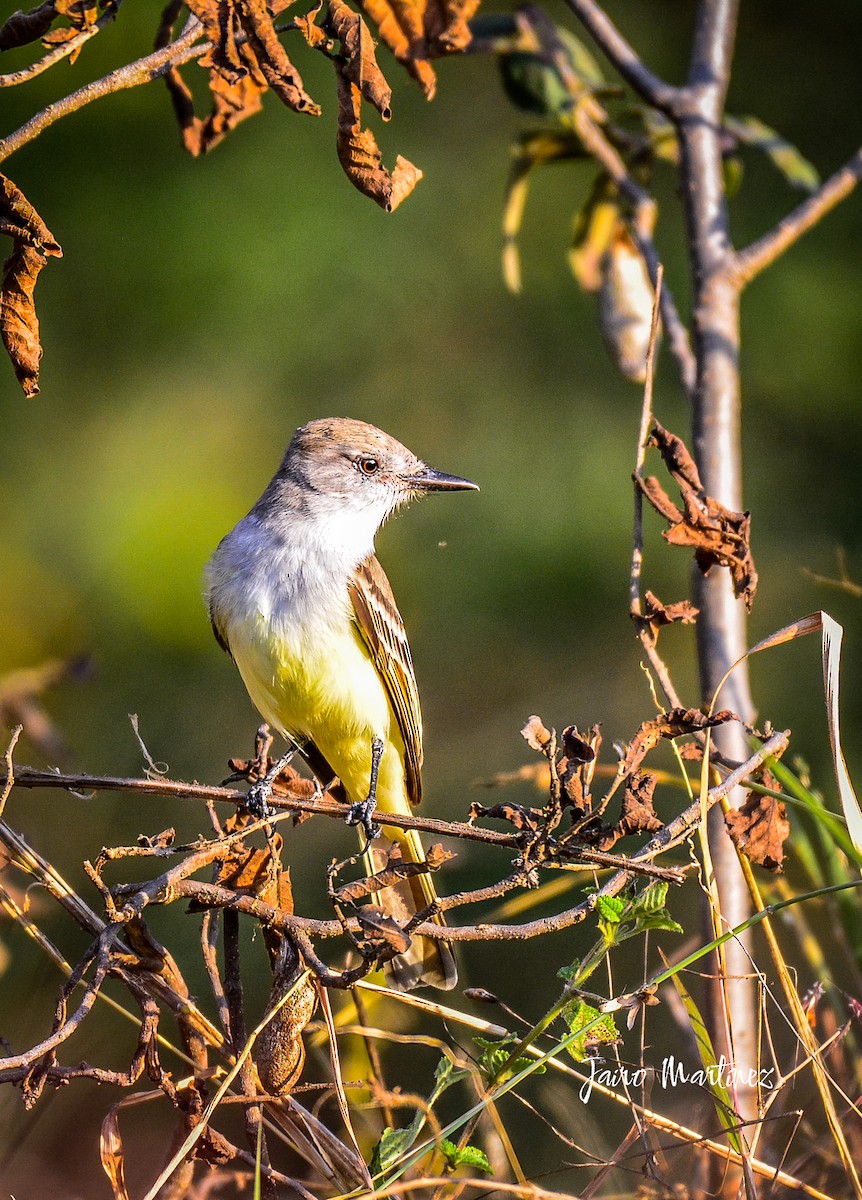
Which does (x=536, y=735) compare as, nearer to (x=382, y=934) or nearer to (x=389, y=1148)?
(x=382, y=934)

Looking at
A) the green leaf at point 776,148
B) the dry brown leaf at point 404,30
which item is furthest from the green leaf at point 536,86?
the dry brown leaf at point 404,30

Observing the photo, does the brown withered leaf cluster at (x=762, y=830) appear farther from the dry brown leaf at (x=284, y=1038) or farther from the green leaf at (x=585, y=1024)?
the dry brown leaf at (x=284, y=1038)

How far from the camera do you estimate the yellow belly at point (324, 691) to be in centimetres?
346

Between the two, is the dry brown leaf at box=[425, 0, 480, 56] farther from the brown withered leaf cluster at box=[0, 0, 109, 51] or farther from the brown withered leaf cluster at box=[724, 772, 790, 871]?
the brown withered leaf cluster at box=[724, 772, 790, 871]

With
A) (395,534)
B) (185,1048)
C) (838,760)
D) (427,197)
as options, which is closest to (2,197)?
(185,1048)

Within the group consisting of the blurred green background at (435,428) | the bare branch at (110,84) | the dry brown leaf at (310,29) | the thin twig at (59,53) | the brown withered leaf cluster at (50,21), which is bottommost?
the blurred green background at (435,428)

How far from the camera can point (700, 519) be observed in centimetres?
224

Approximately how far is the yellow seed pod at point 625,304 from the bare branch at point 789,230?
332 mm

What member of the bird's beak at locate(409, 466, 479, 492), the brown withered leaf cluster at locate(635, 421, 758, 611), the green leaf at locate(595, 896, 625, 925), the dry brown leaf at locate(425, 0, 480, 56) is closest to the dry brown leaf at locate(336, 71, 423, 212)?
the dry brown leaf at locate(425, 0, 480, 56)

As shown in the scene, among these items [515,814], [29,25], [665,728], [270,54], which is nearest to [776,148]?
[270,54]

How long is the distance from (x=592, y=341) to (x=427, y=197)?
1399mm

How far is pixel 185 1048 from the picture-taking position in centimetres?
201

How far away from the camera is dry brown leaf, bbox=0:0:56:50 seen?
1.85 meters

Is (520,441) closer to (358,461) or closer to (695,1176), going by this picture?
(358,461)
